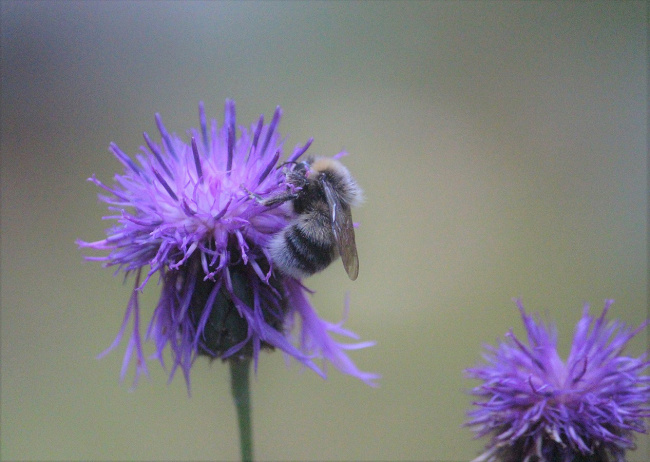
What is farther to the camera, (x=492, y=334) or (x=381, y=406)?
(x=492, y=334)

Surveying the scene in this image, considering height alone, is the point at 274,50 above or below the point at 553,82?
above

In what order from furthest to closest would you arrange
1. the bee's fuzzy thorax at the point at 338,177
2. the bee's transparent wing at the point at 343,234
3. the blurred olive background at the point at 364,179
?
the blurred olive background at the point at 364,179
the bee's fuzzy thorax at the point at 338,177
the bee's transparent wing at the point at 343,234

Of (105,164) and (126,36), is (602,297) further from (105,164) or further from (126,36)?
(126,36)

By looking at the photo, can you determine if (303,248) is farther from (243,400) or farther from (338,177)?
(243,400)

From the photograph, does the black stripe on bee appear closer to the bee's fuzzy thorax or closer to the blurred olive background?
the bee's fuzzy thorax

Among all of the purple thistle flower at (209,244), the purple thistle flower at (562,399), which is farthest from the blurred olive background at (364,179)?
the purple thistle flower at (209,244)

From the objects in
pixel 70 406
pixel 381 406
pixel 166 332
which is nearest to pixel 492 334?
pixel 381 406

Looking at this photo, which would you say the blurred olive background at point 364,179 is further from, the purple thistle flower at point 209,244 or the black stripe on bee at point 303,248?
the black stripe on bee at point 303,248

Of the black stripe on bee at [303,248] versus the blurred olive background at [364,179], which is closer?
the black stripe on bee at [303,248]

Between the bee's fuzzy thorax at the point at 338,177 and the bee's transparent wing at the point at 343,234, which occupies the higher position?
the bee's fuzzy thorax at the point at 338,177
